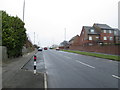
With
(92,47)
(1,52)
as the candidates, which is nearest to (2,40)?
(1,52)

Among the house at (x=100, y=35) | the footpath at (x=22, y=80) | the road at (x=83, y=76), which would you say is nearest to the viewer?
the footpath at (x=22, y=80)

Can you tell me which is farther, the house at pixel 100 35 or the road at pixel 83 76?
the house at pixel 100 35

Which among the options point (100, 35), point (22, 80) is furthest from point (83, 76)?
point (100, 35)

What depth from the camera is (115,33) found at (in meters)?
55.1

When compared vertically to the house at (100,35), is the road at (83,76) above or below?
below

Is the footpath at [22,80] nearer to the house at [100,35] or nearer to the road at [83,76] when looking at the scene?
the road at [83,76]

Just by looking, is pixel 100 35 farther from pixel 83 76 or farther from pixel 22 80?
pixel 22 80

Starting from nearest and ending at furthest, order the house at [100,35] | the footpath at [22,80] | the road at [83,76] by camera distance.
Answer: the footpath at [22,80]
the road at [83,76]
the house at [100,35]

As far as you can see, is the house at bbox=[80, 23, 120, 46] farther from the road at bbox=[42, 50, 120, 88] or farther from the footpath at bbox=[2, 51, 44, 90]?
the footpath at bbox=[2, 51, 44, 90]

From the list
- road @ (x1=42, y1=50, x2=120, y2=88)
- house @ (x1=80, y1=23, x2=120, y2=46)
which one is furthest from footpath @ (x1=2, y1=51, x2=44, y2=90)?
house @ (x1=80, y1=23, x2=120, y2=46)

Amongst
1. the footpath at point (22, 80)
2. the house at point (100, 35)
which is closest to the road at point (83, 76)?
the footpath at point (22, 80)

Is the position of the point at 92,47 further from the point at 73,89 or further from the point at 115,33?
the point at 73,89

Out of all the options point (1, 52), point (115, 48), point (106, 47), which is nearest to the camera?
point (1, 52)

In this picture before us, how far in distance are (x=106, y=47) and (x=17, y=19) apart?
68.1ft
